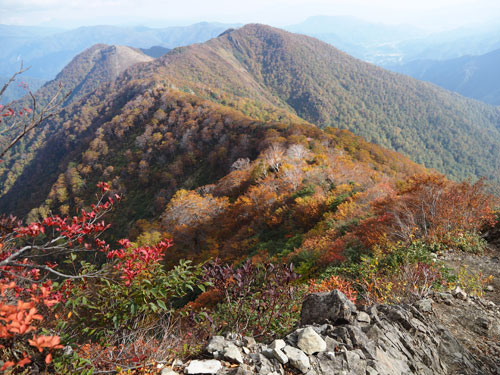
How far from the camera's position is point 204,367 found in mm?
3572

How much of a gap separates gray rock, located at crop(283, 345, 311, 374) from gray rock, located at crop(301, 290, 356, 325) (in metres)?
1.20

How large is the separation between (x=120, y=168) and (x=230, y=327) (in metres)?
103

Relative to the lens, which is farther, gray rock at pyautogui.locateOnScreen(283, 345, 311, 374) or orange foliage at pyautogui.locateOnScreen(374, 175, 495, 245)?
orange foliage at pyautogui.locateOnScreen(374, 175, 495, 245)

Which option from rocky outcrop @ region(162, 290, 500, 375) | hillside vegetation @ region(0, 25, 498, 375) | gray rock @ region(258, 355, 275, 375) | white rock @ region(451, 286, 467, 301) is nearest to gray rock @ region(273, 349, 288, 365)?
rocky outcrop @ region(162, 290, 500, 375)

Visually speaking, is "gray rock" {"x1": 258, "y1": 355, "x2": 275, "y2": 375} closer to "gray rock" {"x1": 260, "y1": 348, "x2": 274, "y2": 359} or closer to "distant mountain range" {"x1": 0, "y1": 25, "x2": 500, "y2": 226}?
"gray rock" {"x1": 260, "y1": 348, "x2": 274, "y2": 359}

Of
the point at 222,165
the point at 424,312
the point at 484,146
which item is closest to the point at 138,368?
the point at 424,312

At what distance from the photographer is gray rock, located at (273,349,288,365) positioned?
373 centimetres

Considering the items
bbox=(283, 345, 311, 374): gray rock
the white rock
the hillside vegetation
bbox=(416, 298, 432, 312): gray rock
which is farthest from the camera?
the white rock

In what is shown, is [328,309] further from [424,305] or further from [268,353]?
[424,305]

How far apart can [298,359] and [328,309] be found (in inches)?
57.8

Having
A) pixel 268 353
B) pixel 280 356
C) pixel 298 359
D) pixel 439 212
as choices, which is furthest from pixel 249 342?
pixel 439 212

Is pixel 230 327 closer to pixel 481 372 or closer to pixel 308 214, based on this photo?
pixel 481 372

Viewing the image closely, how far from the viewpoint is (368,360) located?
3967 mm

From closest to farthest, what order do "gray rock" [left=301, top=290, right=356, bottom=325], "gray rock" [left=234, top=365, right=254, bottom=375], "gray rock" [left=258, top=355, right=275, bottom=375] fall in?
"gray rock" [left=234, top=365, right=254, bottom=375] → "gray rock" [left=258, top=355, right=275, bottom=375] → "gray rock" [left=301, top=290, right=356, bottom=325]
